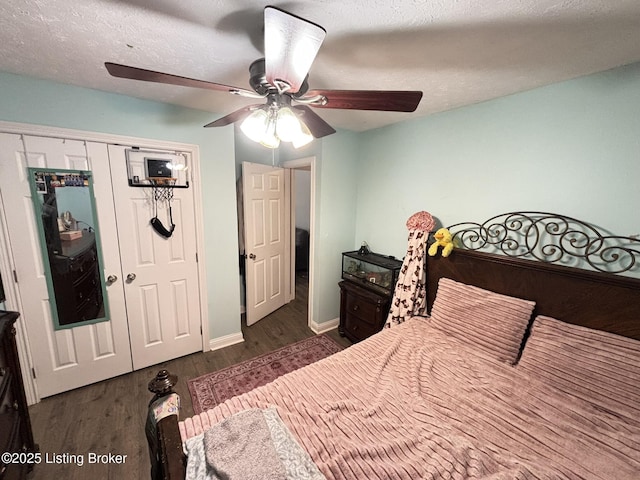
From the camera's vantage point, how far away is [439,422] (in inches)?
45.4

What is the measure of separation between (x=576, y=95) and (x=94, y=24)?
8.47 ft

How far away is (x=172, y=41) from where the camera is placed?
1.26 meters

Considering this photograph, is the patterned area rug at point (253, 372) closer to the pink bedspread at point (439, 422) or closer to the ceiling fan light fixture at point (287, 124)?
the pink bedspread at point (439, 422)

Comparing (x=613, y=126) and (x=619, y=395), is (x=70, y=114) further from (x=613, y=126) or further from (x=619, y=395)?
(x=619, y=395)

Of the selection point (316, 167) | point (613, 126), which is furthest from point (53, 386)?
point (613, 126)

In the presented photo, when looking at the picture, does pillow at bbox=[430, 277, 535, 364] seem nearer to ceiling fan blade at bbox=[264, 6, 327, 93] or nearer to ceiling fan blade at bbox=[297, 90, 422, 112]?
ceiling fan blade at bbox=[297, 90, 422, 112]

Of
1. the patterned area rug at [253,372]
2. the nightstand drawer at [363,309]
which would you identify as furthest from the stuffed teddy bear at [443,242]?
the patterned area rug at [253,372]

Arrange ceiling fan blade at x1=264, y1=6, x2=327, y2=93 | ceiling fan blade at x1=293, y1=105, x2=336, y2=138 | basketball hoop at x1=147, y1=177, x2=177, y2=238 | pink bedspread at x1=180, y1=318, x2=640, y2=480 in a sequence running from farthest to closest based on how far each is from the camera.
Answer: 1. basketball hoop at x1=147, y1=177, x2=177, y2=238
2. ceiling fan blade at x1=293, y1=105, x2=336, y2=138
3. pink bedspread at x1=180, y1=318, x2=640, y2=480
4. ceiling fan blade at x1=264, y1=6, x2=327, y2=93

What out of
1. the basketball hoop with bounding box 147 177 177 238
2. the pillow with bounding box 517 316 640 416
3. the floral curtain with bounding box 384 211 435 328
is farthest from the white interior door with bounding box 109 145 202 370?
the pillow with bounding box 517 316 640 416

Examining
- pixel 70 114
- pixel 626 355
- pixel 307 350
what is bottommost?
pixel 307 350

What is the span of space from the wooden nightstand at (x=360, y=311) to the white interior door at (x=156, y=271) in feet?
5.03

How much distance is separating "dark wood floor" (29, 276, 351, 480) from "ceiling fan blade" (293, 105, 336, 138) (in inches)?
86.6

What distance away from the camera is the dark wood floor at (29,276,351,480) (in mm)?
1528

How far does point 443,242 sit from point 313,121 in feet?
4.66
